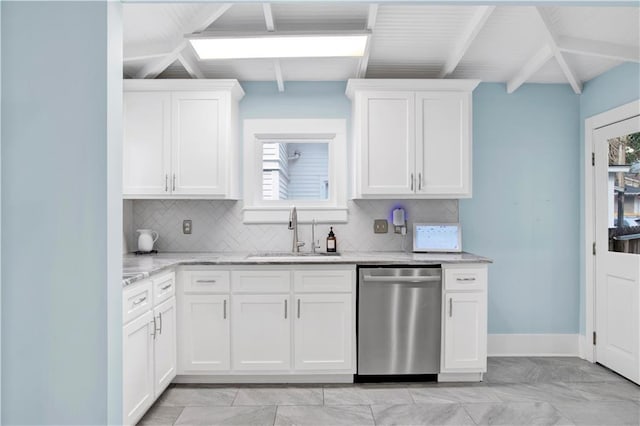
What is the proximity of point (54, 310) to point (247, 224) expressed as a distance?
2.48 meters

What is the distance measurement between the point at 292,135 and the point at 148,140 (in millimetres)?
1221

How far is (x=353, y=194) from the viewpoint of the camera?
370 cm

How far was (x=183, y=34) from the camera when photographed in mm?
2859

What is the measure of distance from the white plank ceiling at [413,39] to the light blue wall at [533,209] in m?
0.33

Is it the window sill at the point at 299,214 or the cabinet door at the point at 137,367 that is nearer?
the cabinet door at the point at 137,367

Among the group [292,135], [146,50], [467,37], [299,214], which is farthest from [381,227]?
[146,50]

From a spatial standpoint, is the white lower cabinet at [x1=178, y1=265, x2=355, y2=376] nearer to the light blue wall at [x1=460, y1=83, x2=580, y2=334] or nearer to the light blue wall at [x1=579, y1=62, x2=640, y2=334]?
the light blue wall at [x1=460, y1=83, x2=580, y2=334]

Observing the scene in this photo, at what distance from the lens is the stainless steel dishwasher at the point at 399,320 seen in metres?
3.14

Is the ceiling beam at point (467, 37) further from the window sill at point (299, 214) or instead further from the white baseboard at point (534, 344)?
the white baseboard at point (534, 344)

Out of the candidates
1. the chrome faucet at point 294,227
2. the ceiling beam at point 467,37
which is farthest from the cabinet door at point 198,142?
the ceiling beam at point 467,37

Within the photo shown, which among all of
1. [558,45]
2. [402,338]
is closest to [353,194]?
[402,338]

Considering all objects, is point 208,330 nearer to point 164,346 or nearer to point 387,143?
point 164,346

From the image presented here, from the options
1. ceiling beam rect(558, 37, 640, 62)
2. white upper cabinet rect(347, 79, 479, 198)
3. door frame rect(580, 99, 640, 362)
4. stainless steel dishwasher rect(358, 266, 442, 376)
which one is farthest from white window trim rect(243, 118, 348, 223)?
door frame rect(580, 99, 640, 362)

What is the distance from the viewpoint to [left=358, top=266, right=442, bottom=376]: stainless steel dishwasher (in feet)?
10.3
